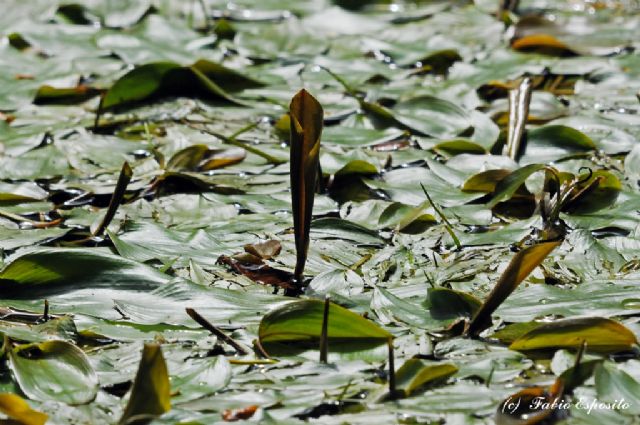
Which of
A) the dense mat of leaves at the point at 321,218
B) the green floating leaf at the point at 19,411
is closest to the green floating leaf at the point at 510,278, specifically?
the dense mat of leaves at the point at 321,218

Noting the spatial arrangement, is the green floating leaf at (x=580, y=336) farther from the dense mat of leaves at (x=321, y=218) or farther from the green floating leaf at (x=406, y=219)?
the green floating leaf at (x=406, y=219)

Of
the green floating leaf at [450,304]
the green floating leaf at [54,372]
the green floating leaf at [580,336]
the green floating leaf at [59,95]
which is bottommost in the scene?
the green floating leaf at [59,95]

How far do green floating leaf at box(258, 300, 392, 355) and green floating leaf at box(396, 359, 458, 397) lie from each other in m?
0.07

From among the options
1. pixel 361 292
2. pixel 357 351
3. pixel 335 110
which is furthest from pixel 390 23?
pixel 357 351

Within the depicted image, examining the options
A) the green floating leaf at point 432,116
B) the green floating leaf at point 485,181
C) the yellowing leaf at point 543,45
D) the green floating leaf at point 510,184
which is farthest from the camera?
the yellowing leaf at point 543,45

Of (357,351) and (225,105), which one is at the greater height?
(357,351)

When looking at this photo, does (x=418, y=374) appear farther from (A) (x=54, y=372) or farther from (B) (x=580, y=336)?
(A) (x=54, y=372)

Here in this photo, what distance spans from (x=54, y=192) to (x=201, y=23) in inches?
42.0

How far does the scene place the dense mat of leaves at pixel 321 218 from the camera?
3.28 ft

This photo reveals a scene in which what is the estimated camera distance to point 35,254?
120cm

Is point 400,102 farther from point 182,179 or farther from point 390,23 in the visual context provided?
point 390,23

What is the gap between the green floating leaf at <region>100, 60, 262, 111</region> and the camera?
1944 millimetres

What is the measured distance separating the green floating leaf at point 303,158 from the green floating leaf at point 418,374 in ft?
0.86

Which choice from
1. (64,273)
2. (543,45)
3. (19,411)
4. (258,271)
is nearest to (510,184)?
(258,271)
